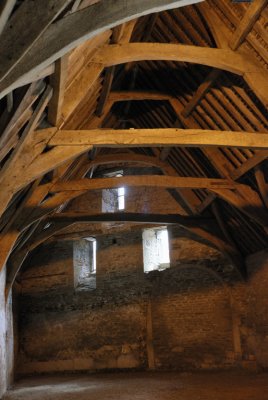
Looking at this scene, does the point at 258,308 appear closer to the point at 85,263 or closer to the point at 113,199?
the point at 113,199

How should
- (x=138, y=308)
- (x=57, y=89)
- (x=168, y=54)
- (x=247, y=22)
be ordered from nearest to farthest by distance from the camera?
(x=57, y=89) < (x=247, y=22) < (x=168, y=54) < (x=138, y=308)

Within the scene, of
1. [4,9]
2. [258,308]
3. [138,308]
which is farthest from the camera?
[138,308]

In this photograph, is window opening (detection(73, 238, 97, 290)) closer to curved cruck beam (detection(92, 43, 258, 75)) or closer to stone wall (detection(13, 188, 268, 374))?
stone wall (detection(13, 188, 268, 374))

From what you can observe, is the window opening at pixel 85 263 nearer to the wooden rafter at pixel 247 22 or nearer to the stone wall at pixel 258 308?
the stone wall at pixel 258 308

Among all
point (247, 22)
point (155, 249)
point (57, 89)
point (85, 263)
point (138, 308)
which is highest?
point (247, 22)

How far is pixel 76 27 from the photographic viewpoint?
1805 millimetres

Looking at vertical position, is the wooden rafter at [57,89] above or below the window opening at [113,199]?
below

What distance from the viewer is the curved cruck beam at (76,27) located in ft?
5.90

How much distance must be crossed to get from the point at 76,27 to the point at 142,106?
5.83m

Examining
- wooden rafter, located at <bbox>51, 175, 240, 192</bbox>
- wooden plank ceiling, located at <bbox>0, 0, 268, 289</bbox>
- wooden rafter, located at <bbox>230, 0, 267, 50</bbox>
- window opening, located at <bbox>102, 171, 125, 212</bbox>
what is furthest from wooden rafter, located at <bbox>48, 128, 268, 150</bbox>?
window opening, located at <bbox>102, 171, 125, 212</bbox>

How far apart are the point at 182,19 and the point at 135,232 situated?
5.49m

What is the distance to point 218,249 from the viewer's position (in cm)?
802

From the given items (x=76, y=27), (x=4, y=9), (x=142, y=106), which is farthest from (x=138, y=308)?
(x=4, y=9)

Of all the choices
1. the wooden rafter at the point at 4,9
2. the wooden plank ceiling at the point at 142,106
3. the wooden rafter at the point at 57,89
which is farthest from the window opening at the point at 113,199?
the wooden rafter at the point at 4,9
